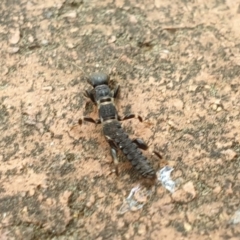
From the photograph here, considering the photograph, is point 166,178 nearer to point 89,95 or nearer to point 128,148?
point 128,148

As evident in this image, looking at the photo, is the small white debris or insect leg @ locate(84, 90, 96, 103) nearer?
the small white debris

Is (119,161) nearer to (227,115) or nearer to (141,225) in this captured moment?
(141,225)

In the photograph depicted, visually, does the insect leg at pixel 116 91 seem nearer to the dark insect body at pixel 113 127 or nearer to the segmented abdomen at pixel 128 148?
the dark insect body at pixel 113 127

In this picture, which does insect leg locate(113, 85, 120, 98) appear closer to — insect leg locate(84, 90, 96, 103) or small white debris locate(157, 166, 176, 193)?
insect leg locate(84, 90, 96, 103)

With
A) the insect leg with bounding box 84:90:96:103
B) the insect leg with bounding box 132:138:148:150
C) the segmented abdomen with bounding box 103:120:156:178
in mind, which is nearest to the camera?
the segmented abdomen with bounding box 103:120:156:178

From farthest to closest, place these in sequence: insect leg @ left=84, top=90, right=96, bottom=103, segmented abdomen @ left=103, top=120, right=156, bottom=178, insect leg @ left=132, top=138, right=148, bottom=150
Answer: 1. insect leg @ left=84, top=90, right=96, bottom=103
2. insect leg @ left=132, top=138, right=148, bottom=150
3. segmented abdomen @ left=103, top=120, right=156, bottom=178

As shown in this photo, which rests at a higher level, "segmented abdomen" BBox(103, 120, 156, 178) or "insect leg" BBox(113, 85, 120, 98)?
"insect leg" BBox(113, 85, 120, 98)

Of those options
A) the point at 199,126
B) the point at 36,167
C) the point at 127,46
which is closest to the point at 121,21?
the point at 127,46

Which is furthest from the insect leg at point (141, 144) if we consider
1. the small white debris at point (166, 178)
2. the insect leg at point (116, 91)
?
the insect leg at point (116, 91)

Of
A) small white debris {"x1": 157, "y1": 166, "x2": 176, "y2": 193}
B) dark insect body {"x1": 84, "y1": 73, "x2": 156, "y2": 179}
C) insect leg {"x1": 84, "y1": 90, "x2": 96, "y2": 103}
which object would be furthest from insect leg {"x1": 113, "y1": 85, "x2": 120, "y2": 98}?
small white debris {"x1": 157, "y1": 166, "x2": 176, "y2": 193}
